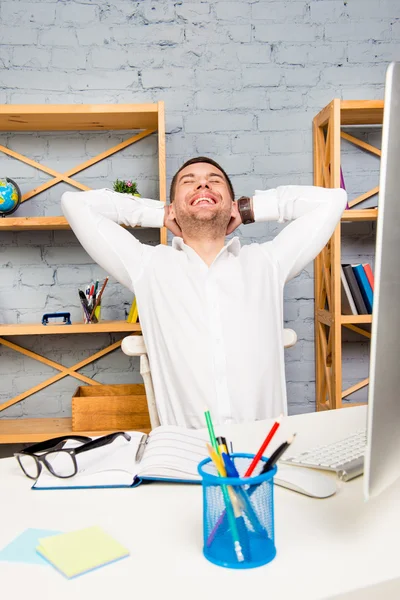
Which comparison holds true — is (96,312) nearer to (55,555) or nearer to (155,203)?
(155,203)

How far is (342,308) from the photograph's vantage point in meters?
2.60

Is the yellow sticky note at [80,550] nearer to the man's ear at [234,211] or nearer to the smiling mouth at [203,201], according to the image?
the smiling mouth at [203,201]

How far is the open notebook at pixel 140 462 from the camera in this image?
84 cm

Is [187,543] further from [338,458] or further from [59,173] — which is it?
[59,173]

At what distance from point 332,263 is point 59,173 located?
1.34 metres

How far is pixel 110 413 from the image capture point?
239cm

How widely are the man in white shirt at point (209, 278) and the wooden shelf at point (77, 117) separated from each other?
43cm

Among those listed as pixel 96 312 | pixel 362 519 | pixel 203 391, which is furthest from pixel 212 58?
pixel 362 519

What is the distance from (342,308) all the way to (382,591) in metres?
2.11

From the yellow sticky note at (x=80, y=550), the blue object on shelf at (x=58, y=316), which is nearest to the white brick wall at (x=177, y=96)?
the blue object on shelf at (x=58, y=316)

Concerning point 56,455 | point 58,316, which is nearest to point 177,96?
point 58,316

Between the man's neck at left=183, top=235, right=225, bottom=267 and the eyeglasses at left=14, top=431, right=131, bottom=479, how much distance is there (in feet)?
3.82

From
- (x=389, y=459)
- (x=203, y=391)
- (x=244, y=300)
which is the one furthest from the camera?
(x=244, y=300)

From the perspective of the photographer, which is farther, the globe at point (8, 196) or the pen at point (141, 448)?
the globe at point (8, 196)
